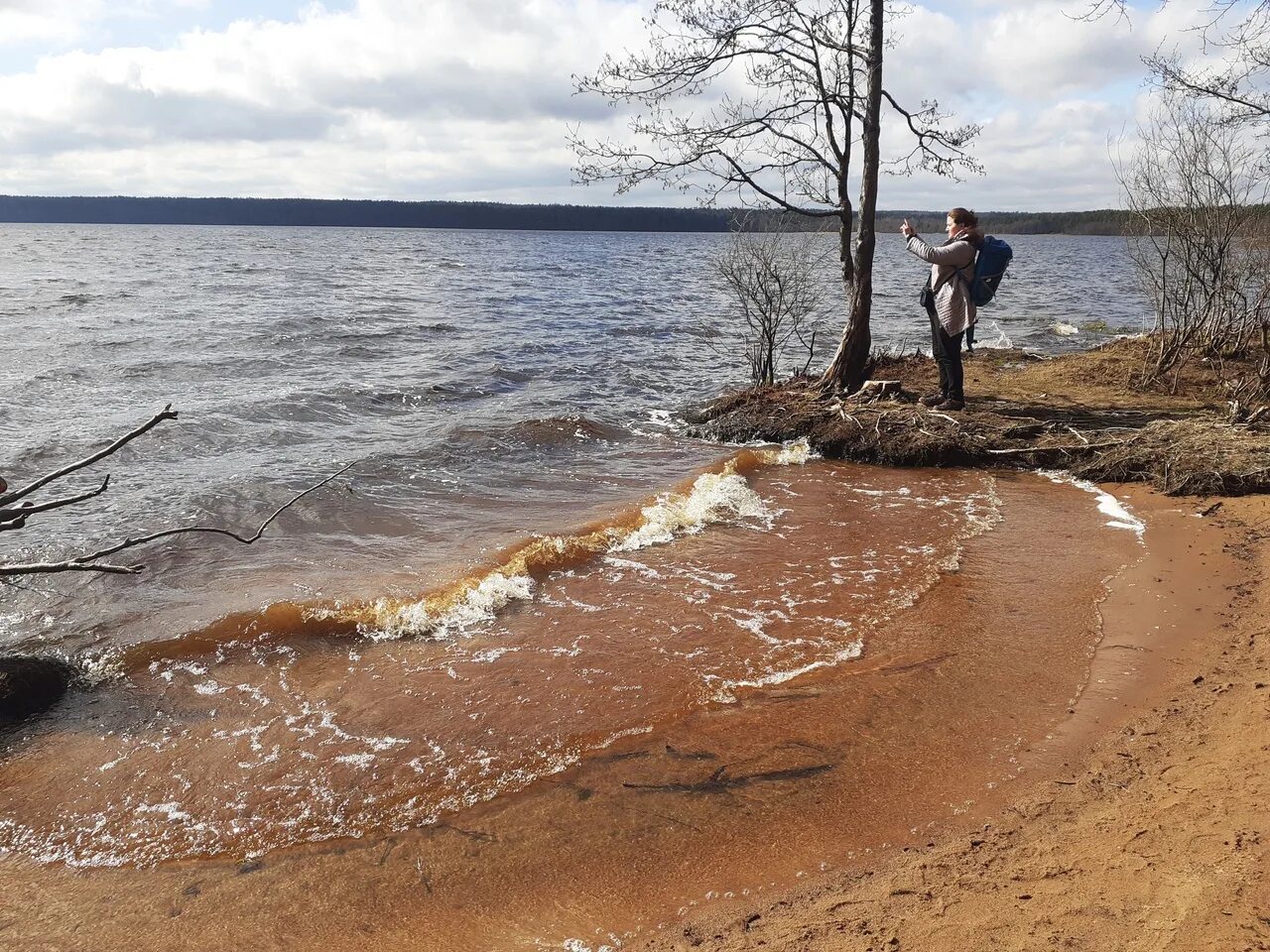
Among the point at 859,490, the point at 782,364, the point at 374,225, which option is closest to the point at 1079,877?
the point at 859,490

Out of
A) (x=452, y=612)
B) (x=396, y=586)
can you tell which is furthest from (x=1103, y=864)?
(x=396, y=586)

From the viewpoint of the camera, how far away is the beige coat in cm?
941

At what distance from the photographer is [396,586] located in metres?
6.66

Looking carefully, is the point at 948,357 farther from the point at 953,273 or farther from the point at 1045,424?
the point at 1045,424

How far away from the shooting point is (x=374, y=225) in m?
174

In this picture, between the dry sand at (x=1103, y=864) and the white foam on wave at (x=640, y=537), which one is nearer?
the dry sand at (x=1103, y=864)

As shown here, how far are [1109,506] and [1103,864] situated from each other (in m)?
5.55

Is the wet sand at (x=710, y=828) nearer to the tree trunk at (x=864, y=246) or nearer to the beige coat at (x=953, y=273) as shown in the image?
the beige coat at (x=953, y=273)

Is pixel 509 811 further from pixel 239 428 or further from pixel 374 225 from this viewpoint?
pixel 374 225

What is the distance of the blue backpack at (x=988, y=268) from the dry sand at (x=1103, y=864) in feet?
19.2

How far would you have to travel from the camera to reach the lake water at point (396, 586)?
14.2 ft

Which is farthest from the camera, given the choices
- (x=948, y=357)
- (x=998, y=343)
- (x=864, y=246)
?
(x=998, y=343)

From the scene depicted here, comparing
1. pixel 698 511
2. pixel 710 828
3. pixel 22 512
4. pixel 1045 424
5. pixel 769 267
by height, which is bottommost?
pixel 710 828

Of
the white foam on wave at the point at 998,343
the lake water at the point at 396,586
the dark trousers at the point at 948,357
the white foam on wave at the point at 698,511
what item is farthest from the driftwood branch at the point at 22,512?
the white foam on wave at the point at 998,343
